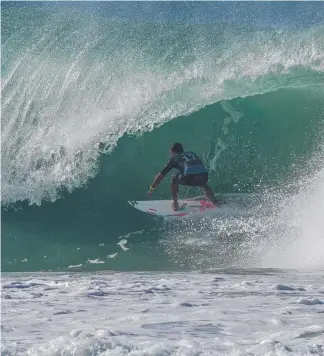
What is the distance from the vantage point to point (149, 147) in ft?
34.0

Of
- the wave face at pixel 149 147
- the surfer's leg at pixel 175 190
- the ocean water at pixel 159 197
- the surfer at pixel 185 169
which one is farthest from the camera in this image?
the surfer's leg at pixel 175 190

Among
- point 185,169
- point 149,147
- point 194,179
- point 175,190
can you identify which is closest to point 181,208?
point 175,190

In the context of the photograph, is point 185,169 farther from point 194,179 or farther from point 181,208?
point 181,208

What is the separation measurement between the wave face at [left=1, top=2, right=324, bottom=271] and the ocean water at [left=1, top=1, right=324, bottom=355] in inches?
1.1

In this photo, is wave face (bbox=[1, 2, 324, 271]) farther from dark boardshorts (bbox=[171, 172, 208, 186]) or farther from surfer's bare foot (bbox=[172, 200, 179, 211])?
dark boardshorts (bbox=[171, 172, 208, 186])

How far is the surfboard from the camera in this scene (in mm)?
8500

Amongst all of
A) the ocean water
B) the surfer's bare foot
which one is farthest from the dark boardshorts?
the ocean water

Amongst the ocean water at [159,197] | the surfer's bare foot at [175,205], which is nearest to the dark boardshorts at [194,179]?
the surfer's bare foot at [175,205]

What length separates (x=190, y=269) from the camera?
23.3 feet

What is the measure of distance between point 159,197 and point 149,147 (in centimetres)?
145

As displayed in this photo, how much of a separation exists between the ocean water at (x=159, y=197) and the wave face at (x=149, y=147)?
0.03 m

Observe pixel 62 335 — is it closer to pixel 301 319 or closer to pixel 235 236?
pixel 301 319

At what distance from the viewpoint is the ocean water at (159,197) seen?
12.4 feet

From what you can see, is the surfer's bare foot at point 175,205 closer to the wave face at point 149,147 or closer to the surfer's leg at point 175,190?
the surfer's leg at point 175,190
